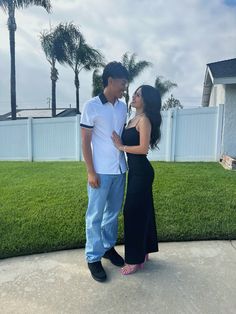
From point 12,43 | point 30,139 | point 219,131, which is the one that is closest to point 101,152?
point 219,131

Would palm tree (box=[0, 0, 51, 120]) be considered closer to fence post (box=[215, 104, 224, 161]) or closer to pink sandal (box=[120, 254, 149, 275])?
fence post (box=[215, 104, 224, 161])

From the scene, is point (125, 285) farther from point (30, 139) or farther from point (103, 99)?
point (30, 139)

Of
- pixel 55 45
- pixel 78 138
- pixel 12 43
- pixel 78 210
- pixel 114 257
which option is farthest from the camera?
pixel 55 45

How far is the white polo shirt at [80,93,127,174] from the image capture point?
2.85m

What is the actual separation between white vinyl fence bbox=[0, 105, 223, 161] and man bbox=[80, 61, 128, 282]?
7060mm

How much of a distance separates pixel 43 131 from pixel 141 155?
10.2 metres

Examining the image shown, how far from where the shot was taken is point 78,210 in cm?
467

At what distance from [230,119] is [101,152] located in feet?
24.2

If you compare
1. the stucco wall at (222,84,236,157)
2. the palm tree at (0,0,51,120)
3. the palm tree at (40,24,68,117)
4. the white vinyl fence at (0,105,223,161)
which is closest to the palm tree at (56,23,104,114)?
the palm tree at (40,24,68,117)

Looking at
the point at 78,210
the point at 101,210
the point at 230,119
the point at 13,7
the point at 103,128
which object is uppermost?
the point at 13,7

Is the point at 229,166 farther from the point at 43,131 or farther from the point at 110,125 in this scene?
the point at 43,131

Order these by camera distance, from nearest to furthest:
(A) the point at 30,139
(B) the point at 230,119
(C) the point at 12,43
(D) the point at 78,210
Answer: (D) the point at 78,210
(B) the point at 230,119
(A) the point at 30,139
(C) the point at 12,43

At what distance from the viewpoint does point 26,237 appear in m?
3.83

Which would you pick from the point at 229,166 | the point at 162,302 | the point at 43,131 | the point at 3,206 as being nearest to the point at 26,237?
the point at 3,206
